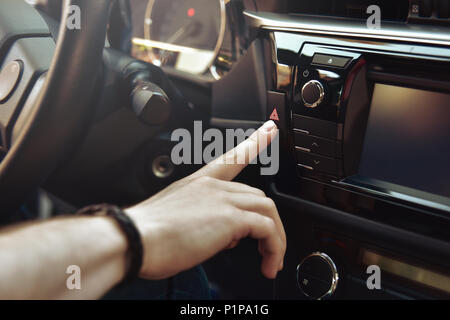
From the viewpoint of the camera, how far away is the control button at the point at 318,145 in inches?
34.3

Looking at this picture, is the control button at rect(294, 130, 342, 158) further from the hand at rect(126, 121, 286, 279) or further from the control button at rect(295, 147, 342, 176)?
the hand at rect(126, 121, 286, 279)

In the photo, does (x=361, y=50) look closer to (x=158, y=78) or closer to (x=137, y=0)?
(x=158, y=78)

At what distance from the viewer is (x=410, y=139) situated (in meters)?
0.81

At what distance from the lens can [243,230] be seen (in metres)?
0.63

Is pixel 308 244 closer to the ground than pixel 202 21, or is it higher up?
closer to the ground

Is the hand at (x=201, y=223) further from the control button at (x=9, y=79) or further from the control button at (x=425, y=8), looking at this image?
the control button at (x=9, y=79)

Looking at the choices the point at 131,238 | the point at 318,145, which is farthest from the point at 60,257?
the point at 318,145

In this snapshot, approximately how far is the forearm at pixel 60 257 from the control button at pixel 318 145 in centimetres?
47

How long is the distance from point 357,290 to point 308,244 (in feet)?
0.42

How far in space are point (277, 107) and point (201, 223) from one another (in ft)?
1.32

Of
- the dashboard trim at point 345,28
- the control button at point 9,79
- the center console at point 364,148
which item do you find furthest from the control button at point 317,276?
the control button at point 9,79

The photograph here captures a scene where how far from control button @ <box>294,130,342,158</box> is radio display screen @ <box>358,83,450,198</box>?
5 cm

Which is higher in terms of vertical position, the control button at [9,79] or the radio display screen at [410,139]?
the control button at [9,79]

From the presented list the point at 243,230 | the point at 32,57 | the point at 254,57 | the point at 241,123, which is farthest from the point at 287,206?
the point at 32,57
